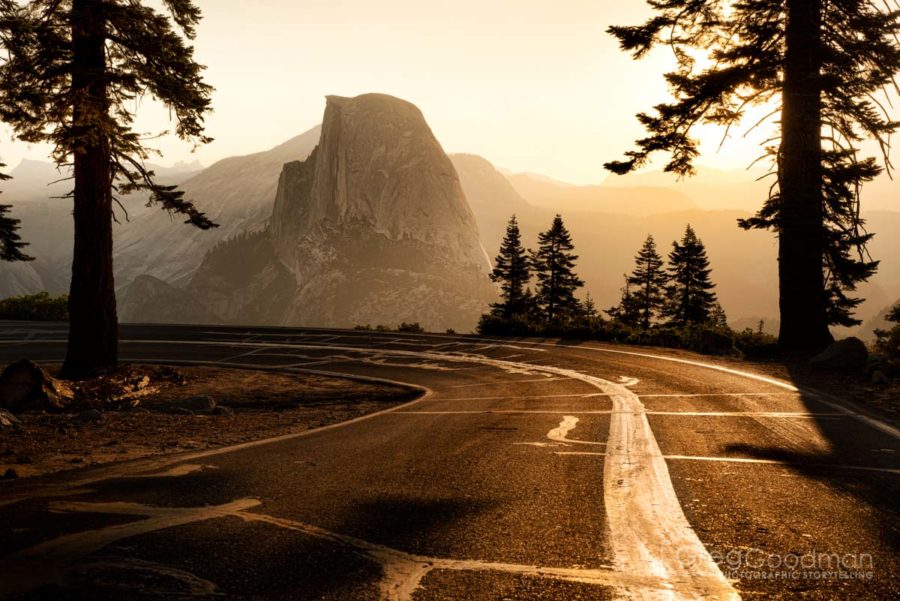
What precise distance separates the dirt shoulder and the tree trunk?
1.06m

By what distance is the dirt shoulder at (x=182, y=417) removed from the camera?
6.02 metres

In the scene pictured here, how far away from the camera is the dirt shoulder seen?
237 inches

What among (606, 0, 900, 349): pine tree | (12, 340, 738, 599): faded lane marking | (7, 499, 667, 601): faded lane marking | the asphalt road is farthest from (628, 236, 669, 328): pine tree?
(7, 499, 667, 601): faded lane marking

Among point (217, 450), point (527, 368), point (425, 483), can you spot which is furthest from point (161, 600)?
point (527, 368)

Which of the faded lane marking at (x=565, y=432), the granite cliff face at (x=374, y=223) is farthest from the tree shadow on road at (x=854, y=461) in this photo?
the granite cliff face at (x=374, y=223)

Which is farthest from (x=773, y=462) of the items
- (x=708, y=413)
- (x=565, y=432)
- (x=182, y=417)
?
(x=182, y=417)

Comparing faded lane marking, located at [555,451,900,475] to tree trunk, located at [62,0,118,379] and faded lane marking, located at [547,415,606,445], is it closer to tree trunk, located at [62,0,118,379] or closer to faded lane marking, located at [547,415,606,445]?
faded lane marking, located at [547,415,606,445]

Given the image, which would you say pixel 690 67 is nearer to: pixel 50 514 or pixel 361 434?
pixel 361 434

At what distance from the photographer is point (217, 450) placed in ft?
19.1

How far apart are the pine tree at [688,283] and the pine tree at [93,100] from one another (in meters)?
47.9

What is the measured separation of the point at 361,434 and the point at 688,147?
14921 mm

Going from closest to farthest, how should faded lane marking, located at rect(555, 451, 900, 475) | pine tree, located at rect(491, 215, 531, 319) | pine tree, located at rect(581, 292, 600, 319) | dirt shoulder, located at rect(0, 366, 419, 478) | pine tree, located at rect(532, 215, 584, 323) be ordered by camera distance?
faded lane marking, located at rect(555, 451, 900, 475), dirt shoulder, located at rect(0, 366, 419, 478), pine tree, located at rect(581, 292, 600, 319), pine tree, located at rect(532, 215, 584, 323), pine tree, located at rect(491, 215, 531, 319)

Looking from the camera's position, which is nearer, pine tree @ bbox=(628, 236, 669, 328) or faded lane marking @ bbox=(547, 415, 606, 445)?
faded lane marking @ bbox=(547, 415, 606, 445)

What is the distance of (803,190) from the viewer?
14797mm
